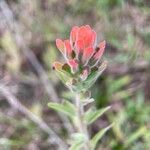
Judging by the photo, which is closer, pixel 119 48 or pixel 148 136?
pixel 148 136

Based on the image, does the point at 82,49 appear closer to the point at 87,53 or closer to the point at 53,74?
the point at 87,53

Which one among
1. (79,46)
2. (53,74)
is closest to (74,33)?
(79,46)

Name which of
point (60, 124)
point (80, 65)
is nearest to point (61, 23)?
point (60, 124)

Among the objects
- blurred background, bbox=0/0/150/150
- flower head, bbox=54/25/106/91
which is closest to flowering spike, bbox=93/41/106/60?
flower head, bbox=54/25/106/91

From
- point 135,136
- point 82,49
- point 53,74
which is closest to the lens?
point 82,49

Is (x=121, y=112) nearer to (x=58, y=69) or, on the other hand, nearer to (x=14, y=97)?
(x=14, y=97)

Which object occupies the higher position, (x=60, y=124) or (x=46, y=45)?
(x=46, y=45)

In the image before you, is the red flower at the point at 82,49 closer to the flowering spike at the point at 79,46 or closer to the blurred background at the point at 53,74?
the flowering spike at the point at 79,46

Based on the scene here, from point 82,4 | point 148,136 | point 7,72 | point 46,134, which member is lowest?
point 148,136
